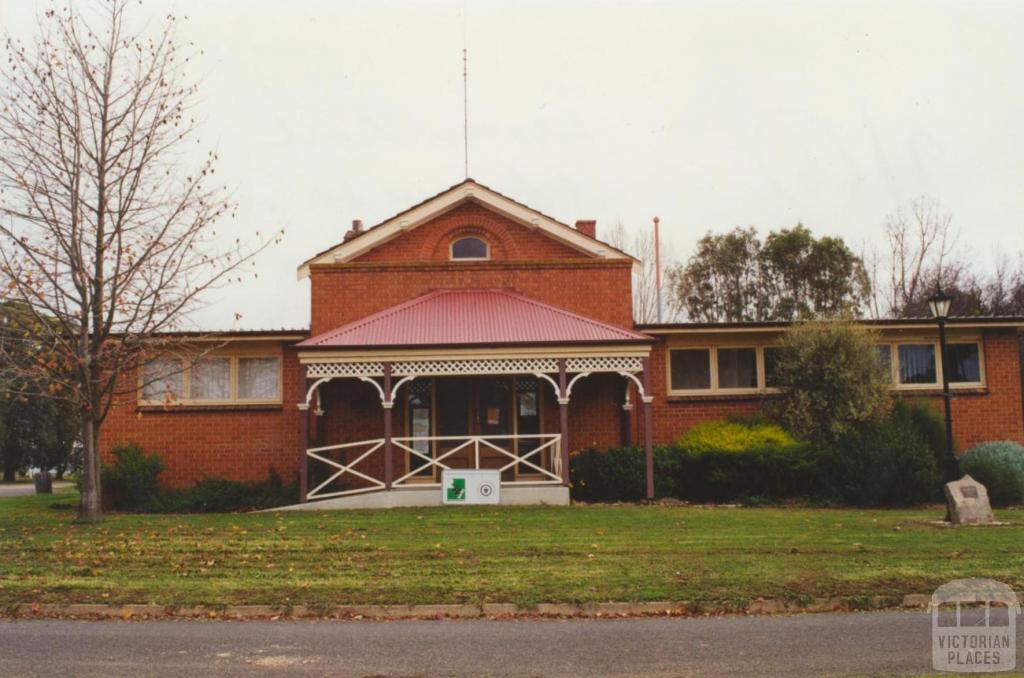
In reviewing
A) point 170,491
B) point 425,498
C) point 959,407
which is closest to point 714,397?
point 959,407

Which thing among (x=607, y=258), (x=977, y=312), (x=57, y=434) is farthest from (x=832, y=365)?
(x=57, y=434)

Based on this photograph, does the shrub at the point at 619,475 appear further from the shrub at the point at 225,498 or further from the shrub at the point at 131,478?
the shrub at the point at 131,478

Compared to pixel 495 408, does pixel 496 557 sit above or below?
below

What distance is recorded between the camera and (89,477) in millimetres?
17016

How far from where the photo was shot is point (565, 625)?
9383 mm

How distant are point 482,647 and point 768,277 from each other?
47.1 meters

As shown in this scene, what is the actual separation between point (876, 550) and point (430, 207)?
13658 mm

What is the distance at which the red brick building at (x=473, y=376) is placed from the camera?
869 inches

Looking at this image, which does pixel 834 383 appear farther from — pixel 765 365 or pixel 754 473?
pixel 754 473

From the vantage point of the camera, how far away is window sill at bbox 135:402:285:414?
22.1 meters

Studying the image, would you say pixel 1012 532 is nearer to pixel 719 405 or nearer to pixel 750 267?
pixel 719 405

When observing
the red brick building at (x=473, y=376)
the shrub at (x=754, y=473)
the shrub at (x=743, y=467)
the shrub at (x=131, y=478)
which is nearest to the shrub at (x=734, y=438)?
the shrub at (x=743, y=467)

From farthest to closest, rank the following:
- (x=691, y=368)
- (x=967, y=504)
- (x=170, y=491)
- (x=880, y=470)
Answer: (x=691, y=368) < (x=170, y=491) < (x=880, y=470) < (x=967, y=504)

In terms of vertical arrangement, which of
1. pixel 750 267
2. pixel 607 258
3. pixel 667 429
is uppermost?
pixel 750 267
